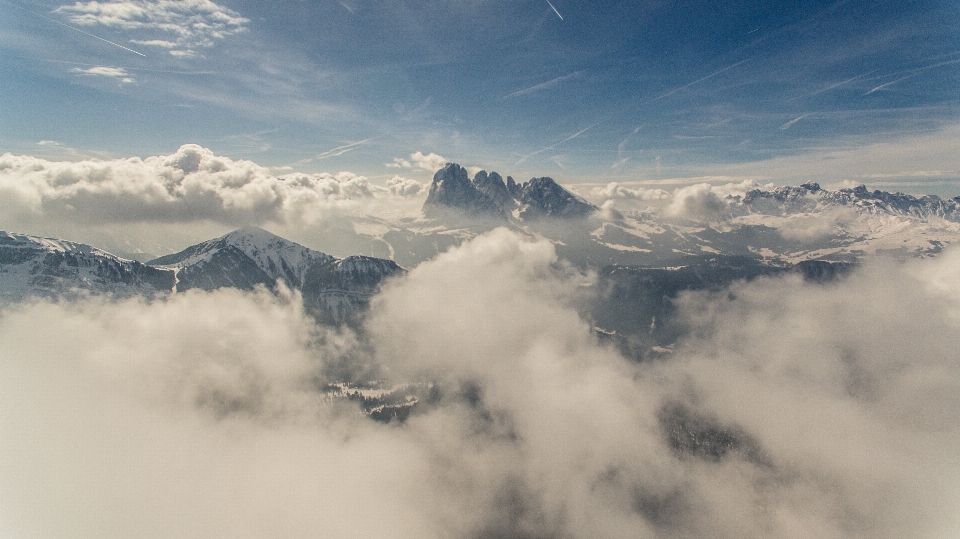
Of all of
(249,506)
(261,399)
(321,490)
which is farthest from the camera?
(261,399)

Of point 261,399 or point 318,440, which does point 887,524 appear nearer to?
point 318,440

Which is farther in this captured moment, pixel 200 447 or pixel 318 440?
pixel 318 440

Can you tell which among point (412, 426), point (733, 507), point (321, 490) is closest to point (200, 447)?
point (321, 490)

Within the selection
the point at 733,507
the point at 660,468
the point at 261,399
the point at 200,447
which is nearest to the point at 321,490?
the point at 200,447

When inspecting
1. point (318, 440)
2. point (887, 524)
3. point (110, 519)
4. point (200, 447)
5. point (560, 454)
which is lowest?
point (887, 524)

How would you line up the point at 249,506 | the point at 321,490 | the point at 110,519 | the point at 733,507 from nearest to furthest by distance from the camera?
the point at 110,519 → the point at 249,506 → the point at 321,490 → the point at 733,507

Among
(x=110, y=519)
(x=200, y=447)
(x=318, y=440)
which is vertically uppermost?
(x=110, y=519)

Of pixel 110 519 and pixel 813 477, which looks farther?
pixel 813 477

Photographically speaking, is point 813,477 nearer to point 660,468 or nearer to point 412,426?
point 660,468

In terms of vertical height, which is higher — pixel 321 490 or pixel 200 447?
pixel 200 447
